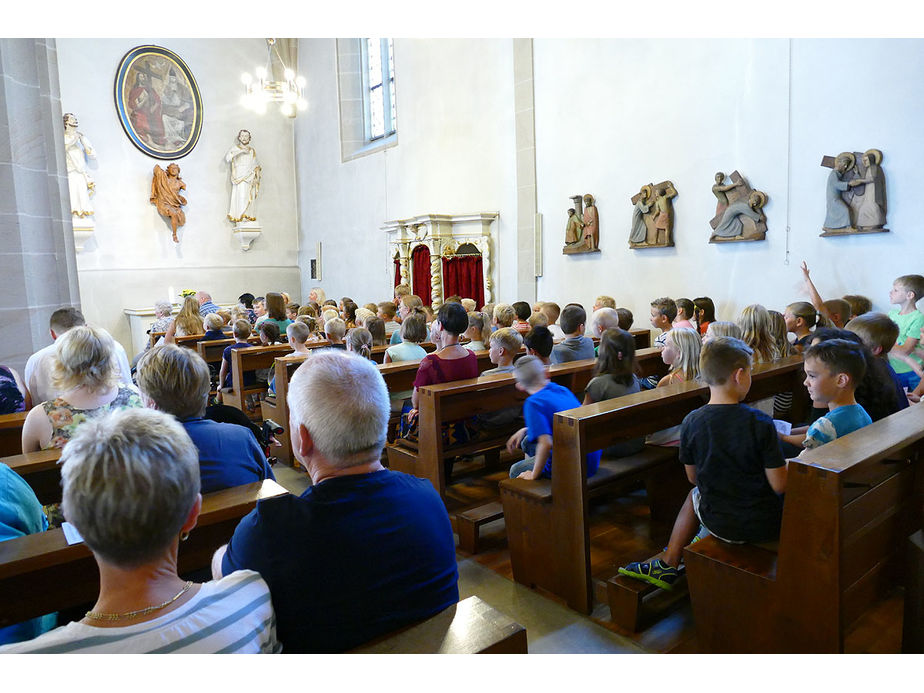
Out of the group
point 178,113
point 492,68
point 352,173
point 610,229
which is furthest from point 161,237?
point 610,229

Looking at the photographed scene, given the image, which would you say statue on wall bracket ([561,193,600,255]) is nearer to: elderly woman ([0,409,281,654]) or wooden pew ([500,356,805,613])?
wooden pew ([500,356,805,613])

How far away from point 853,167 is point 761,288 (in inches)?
55.1

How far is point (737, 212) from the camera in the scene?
267 inches

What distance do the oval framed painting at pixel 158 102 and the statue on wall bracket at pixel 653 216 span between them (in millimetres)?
9837

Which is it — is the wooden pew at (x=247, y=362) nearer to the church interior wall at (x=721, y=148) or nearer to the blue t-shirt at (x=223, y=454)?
the blue t-shirt at (x=223, y=454)

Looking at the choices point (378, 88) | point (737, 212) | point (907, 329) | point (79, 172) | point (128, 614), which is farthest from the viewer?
point (378, 88)

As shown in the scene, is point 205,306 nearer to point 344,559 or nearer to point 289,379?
point 289,379

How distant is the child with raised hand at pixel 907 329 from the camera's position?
14.3 ft

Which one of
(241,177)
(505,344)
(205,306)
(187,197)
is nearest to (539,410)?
(505,344)

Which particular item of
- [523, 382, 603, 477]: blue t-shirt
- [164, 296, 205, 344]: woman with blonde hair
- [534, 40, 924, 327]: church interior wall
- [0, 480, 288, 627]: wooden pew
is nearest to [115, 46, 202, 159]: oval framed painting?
[164, 296, 205, 344]: woman with blonde hair

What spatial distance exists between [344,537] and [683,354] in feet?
8.51

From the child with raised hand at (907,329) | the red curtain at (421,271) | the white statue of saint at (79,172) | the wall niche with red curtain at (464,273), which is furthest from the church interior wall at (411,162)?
the child with raised hand at (907,329)

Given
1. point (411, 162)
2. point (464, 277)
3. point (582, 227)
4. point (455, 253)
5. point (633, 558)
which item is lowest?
point (633, 558)

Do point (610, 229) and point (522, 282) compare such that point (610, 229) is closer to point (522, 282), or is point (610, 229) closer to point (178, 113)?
point (522, 282)
